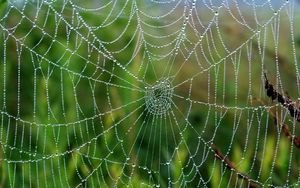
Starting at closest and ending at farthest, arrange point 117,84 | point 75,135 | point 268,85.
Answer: point 268,85 < point 75,135 < point 117,84

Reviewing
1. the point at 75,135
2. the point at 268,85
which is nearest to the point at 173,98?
the point at 75,135

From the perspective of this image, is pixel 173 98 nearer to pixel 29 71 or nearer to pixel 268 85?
pixel 29 71

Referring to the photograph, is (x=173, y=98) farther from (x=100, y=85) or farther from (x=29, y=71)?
(x=29, y=71)

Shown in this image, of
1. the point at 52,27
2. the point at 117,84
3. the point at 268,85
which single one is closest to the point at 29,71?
the point at 52,27

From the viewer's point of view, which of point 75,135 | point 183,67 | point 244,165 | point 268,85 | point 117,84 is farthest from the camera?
point 183,67

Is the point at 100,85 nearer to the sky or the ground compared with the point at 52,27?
nearer to the ground

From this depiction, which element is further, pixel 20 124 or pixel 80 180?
pixel 20 124

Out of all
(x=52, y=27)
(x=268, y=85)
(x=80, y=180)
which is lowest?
(x=80, y=180)
